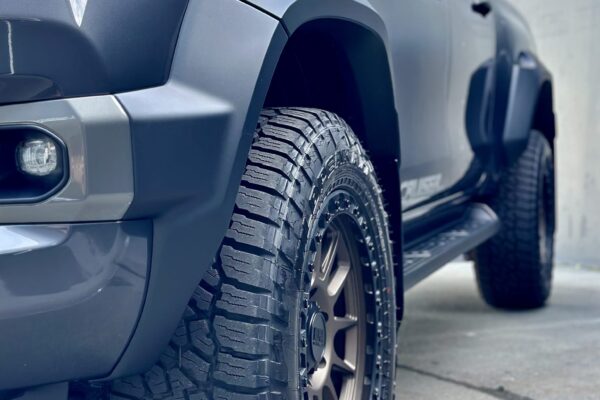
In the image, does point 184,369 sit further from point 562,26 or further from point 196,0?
point 562,26

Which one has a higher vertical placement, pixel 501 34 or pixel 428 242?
pixel 501 34

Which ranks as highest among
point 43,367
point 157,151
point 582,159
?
point 157,151

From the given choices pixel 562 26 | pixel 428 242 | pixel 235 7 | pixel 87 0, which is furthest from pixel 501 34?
pixel 87 0

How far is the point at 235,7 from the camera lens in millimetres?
1513

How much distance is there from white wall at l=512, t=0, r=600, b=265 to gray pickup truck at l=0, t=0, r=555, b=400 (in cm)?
390

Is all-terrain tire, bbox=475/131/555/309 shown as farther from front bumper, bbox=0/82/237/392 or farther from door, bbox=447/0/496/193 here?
front bumper, bbox=0/82/237/392

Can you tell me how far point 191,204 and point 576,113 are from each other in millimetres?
4824

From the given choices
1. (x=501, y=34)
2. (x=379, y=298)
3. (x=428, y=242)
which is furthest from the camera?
(x=501, y=34)

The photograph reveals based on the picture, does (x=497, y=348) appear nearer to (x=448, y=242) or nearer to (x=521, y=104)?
(x=448, y=242)

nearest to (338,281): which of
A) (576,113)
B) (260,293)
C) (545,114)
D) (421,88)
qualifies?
(260,293)

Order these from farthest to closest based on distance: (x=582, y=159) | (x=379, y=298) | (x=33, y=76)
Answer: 1. (x=582, y=159)
2. (x=379, y=298)
3. (x=33, y=76)

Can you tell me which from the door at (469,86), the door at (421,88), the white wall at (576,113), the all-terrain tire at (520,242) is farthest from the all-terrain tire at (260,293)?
the white wall at (576,113)

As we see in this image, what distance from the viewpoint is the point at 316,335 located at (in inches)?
69.7

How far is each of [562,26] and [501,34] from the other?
2.17m
